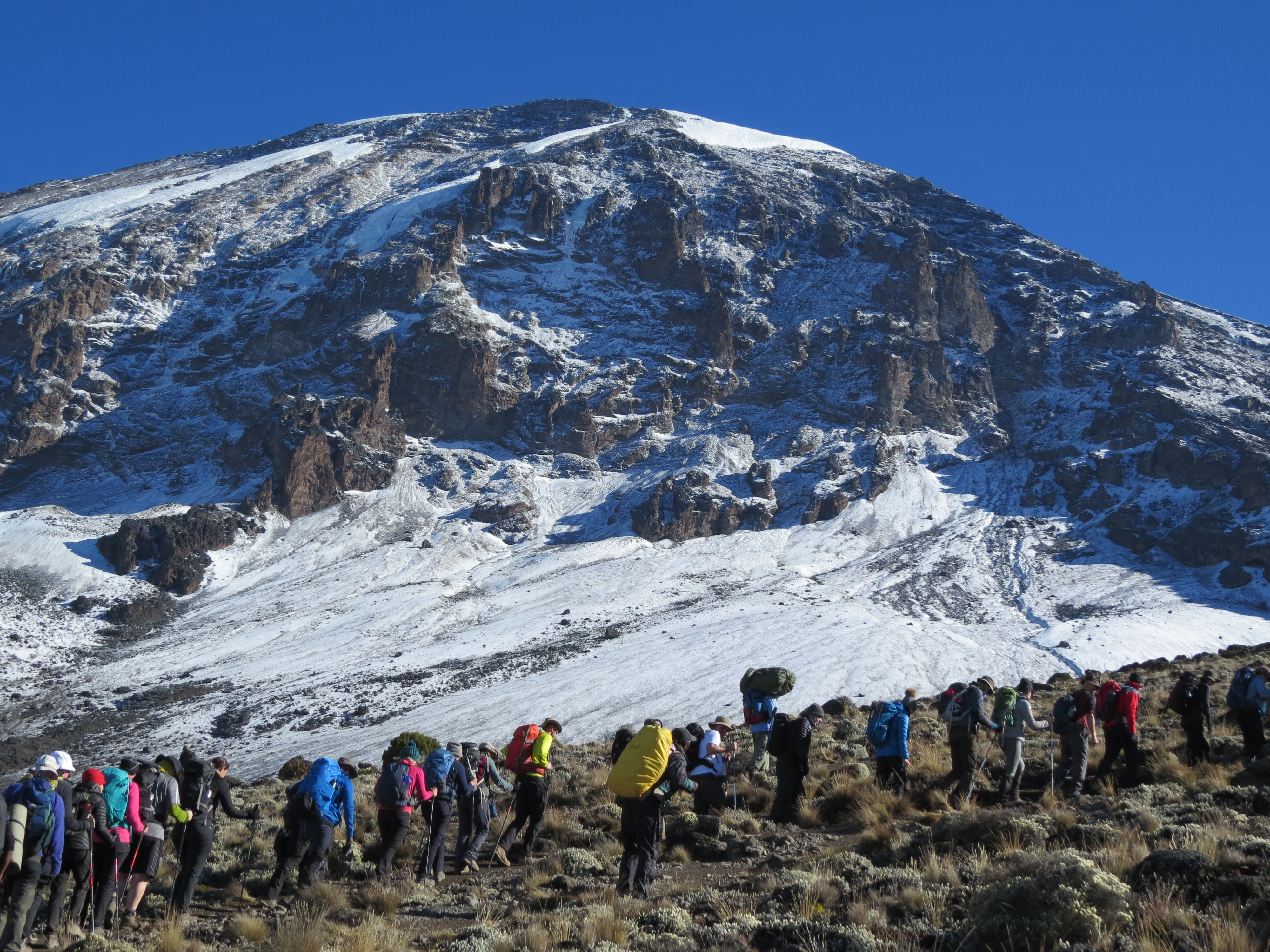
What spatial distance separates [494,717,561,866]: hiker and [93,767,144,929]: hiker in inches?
153

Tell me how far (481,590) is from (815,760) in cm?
5924

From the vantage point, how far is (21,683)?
54.7 metres

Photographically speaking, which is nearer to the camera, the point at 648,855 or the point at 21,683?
the point at 648,855

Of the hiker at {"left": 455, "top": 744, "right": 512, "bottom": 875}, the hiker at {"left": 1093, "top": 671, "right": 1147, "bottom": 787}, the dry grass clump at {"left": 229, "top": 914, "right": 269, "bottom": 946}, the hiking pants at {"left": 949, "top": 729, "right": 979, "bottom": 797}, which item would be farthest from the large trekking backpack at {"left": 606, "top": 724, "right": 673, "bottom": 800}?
the hiker at {"left": 1093, "top": 671, "right": 1147, "bottom": 787}

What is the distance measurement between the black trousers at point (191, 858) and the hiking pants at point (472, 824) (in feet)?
8.92

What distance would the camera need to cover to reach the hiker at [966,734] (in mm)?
11305

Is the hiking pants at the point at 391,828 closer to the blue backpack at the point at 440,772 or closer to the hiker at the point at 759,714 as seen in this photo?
the blue backpack at the point at 440,772

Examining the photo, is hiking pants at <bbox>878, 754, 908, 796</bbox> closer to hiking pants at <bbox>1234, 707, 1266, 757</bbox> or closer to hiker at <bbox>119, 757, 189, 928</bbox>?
hiking pants at <bbox>1234, 707, 1266, 757</bbox>

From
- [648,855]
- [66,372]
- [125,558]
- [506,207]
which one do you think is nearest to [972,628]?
[648,855]

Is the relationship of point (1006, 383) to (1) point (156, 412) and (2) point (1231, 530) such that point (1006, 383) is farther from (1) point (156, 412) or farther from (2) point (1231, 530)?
(1) point (156, 412)

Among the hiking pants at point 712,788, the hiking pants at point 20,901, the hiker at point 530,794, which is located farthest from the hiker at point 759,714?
the hiking pants at point 20,901

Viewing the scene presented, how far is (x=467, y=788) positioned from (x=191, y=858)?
288 centimetres

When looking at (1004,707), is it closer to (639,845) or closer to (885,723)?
(885,723)

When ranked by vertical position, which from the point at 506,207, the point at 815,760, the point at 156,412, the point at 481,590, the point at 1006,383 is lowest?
the point at 815,760
